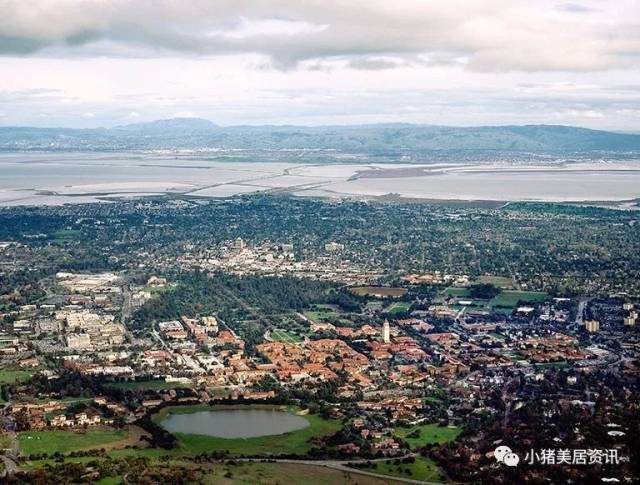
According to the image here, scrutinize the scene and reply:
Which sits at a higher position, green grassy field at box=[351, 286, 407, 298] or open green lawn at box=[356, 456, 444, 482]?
green grassy field at box=[351, 286, 407, 298]

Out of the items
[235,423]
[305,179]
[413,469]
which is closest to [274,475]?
[413,469]

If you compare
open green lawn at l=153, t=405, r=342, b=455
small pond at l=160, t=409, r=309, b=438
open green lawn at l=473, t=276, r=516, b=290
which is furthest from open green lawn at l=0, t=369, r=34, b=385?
open green lawn at l=473, t=276, r=516, b=290

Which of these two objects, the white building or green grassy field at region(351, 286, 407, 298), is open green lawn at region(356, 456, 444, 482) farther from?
green grassy field at region(351, 286, 407, 298)

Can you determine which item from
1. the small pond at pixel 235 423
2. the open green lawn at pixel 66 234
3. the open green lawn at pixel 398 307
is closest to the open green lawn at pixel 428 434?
the small pond at pixel 235 423

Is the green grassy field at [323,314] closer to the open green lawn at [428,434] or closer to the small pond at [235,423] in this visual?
the small pond at [235,423]

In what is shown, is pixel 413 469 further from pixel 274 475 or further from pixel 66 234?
pixel 66 234

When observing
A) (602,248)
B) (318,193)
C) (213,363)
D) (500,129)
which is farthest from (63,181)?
(500,129)
